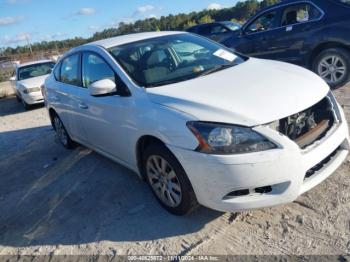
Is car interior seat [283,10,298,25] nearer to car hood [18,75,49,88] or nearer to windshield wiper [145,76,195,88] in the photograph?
windshield wiper [145,76,195,88]

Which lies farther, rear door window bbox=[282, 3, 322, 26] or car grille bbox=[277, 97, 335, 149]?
Answer: rear door window bbox=[282, 3, 322, 26]

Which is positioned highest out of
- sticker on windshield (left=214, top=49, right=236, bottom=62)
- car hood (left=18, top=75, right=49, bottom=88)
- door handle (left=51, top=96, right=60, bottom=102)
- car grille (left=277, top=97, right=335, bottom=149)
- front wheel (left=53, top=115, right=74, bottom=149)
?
sticker on windshield (left=214, top=49, right=236, bottom=62)

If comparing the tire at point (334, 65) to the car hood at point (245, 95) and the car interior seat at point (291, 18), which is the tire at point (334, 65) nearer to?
the car interior seat at point (291, 18)

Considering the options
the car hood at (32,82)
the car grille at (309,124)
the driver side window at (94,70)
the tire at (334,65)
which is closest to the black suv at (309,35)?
the tire at (334,65)

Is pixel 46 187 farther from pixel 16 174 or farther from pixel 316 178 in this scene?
pixel 316 178

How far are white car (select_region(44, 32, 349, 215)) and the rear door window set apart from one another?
3.25 metres

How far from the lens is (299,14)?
748 centimetres

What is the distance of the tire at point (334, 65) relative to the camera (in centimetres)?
674

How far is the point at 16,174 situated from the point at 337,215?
4.46 meters

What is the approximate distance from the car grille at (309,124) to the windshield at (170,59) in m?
1.12

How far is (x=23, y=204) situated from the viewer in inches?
181

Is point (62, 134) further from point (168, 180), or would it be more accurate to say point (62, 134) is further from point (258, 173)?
point (258, 173)

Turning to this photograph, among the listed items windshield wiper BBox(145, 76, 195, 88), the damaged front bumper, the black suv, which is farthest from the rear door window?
the damaged front bumper

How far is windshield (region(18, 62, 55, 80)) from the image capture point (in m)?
13.0
